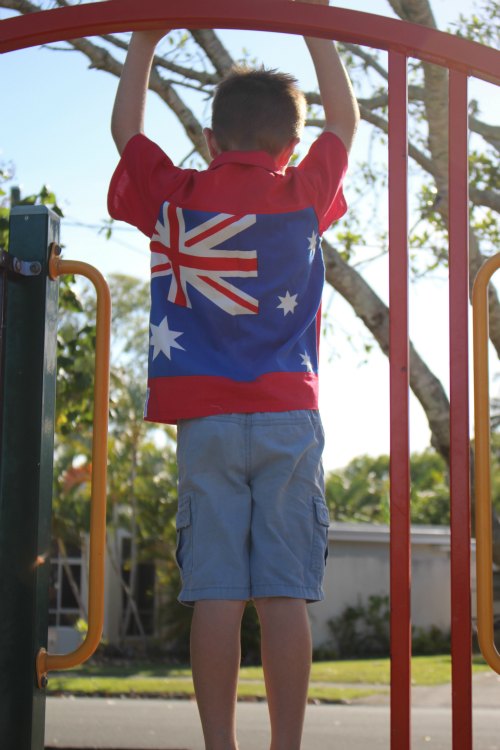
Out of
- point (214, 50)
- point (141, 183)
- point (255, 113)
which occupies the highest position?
point (214, 50)

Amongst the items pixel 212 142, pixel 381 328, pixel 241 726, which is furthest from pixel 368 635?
pixel 212 142

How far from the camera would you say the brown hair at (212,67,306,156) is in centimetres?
238

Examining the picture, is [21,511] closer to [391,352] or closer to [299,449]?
[299,449]

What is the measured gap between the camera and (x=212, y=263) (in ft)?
7.52

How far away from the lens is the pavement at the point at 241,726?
20.4 ft

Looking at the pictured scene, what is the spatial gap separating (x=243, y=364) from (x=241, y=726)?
218 inches

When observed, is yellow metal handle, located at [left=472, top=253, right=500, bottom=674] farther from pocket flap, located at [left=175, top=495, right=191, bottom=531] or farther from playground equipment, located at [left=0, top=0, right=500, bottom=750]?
pocket flap, located at [left=175, top=495, right=191, bottom=531]

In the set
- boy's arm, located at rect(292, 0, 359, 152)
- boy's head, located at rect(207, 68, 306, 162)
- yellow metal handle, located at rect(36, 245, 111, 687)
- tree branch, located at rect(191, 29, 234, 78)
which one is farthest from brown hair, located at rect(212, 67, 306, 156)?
tree branch, located at rect(191, 29, 234, 78)

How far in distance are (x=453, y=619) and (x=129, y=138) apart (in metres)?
1.26

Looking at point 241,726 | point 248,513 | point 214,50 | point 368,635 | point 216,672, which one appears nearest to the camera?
point 216,672

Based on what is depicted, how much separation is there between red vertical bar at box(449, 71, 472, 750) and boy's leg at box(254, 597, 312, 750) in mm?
310

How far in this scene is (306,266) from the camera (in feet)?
7.69

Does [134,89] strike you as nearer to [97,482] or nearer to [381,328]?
[97,482]

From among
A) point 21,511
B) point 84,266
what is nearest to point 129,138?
point 84,266
